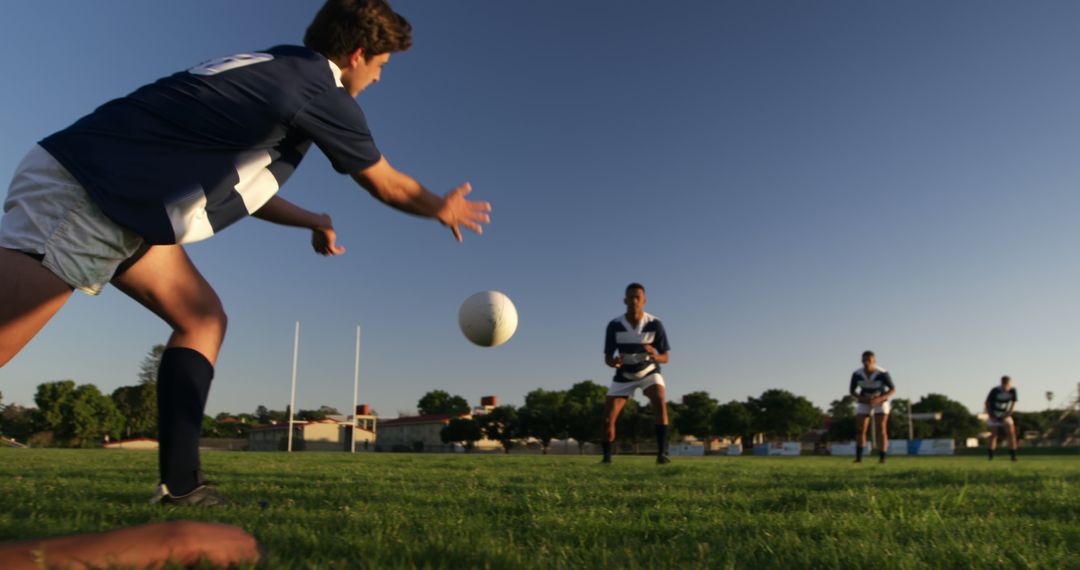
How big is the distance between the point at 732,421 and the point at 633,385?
76.8m

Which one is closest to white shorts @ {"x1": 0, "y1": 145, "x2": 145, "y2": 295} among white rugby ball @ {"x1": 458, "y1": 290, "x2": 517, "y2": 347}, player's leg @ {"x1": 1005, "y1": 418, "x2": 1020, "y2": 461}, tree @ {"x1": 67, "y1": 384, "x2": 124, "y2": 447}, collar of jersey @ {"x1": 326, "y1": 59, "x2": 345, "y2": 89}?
collar of jersey @ {"x1": 326, "y1": 59, "x2": 345, "y2": 89}

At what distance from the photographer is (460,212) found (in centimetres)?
332

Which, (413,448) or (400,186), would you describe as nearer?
(400,186)

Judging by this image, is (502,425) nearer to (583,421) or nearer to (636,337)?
(583,421)

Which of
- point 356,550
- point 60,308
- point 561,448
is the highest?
point 60,308

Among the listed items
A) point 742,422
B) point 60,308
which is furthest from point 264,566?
point 742,422

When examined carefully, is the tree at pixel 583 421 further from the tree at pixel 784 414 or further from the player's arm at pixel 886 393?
the player's arm at pixel 886 393

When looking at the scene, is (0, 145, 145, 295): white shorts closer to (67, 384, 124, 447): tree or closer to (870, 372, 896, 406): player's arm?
(870, 372, 896, 406): player's arm

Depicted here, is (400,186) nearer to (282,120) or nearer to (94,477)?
(282,120)

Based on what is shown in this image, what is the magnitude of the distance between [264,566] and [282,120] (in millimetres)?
1753

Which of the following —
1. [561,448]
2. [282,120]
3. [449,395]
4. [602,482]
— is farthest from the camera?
[449,395]

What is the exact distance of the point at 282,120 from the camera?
2.83 metres

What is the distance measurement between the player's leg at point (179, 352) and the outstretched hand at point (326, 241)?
0.81 meters

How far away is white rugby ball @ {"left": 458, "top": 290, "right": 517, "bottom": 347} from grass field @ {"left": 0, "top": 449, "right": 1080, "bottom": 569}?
17.8ft
